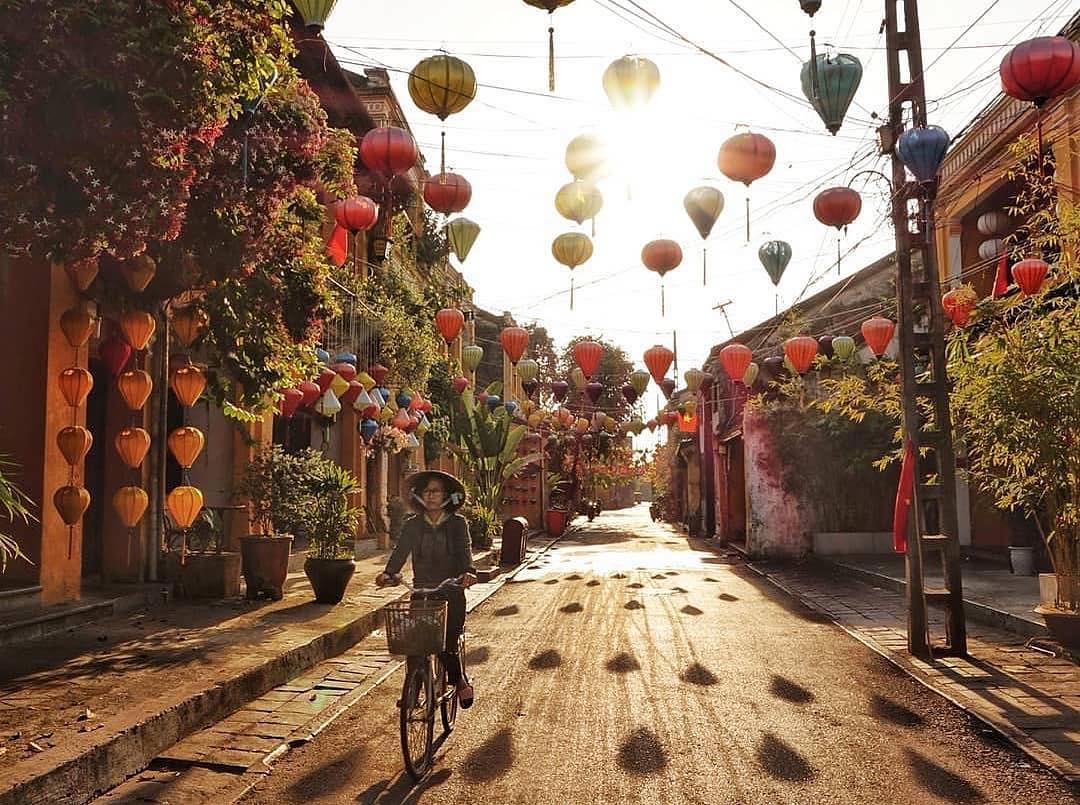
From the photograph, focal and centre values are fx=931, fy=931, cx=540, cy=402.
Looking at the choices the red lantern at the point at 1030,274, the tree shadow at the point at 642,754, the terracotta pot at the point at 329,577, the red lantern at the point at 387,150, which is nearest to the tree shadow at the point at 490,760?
the tree shadow at the point at 642,754

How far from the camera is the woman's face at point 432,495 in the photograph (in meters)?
6.33

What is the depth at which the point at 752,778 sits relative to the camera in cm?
514

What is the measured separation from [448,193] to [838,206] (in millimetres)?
4311

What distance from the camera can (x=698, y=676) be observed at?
8.03 metres

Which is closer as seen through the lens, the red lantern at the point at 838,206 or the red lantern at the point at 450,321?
the red lantern at the point at 838,206

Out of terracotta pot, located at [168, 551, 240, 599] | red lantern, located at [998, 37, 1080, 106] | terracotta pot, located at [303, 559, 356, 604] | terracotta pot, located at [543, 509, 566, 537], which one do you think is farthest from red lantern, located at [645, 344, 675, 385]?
terracotta pot, located at [543, 509, 566, 537]

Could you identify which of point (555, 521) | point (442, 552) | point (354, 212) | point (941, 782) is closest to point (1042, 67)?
point (941, 782)

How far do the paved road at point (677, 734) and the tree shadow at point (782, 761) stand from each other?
0.02 m

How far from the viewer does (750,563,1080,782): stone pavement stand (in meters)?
6.01

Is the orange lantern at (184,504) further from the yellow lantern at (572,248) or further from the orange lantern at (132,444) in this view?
the yellow lantern at (572,248)

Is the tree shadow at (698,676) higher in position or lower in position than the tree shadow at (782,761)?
lower

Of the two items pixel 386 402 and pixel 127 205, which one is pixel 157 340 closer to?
pixel 127 205

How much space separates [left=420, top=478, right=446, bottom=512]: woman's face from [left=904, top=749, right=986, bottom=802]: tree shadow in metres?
3.32

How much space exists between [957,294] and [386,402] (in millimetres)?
11208
